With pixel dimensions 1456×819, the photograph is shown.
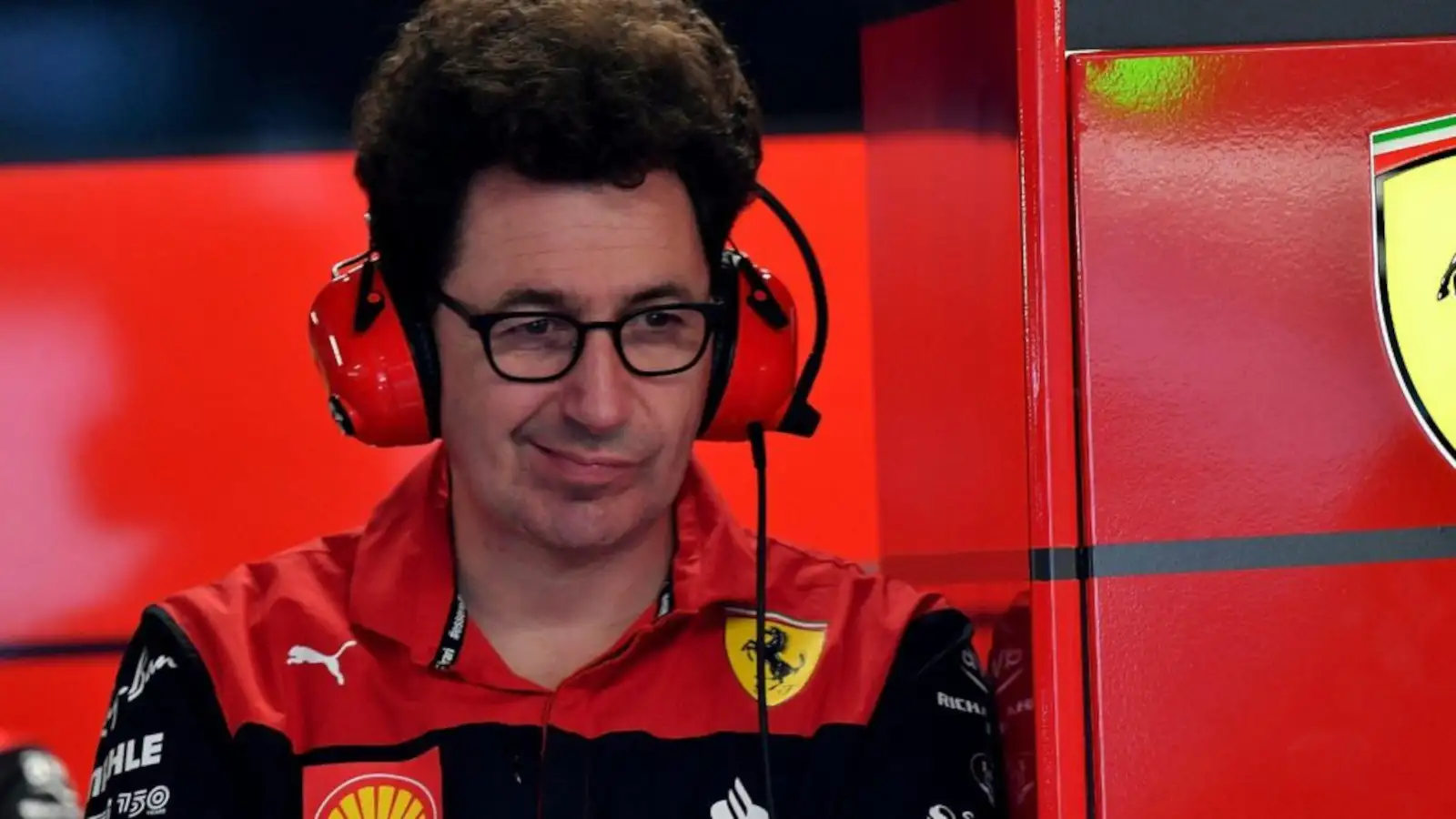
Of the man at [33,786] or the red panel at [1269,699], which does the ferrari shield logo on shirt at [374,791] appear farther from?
the red panel at [1269,699]

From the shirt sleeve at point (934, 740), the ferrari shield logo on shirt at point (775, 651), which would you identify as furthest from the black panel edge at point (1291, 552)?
A: the ferrari shield logo on shirt at point (775, 651)

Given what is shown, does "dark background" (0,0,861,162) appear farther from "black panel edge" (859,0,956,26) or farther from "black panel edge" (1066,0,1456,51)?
"black panel edge" (1066,0,1456,51)

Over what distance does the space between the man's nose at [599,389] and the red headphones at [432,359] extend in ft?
0.31

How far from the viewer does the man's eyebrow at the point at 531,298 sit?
1579mm

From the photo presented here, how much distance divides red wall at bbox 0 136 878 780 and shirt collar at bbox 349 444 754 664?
15.1 inches

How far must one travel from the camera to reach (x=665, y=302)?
1.60m

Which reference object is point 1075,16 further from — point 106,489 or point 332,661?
point 106,489

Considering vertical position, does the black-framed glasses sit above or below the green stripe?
below

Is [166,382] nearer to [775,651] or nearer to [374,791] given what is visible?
[374,791]

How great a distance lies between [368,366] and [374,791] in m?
0.36

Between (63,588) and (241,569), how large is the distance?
428 mm

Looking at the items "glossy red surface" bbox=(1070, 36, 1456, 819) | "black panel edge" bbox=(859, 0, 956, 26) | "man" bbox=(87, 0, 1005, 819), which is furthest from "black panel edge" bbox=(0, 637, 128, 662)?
"glossy red surface" bbox=(1070, 36, 1456, 819)

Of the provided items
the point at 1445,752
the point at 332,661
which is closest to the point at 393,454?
the point at 332,661

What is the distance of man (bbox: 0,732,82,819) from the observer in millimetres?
1919
